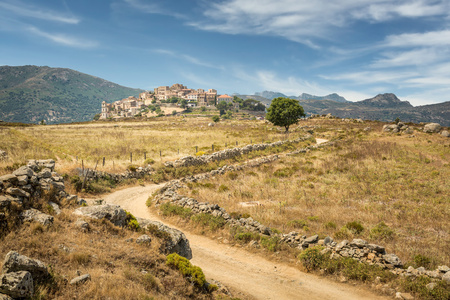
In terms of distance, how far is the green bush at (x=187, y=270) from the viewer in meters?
8.75

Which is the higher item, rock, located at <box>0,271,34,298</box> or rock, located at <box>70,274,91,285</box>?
rock, located at <box>0,271,34,298</box>

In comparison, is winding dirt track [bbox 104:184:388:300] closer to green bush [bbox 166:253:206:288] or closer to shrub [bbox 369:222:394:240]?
green bush [bbox 166:253:206:288]

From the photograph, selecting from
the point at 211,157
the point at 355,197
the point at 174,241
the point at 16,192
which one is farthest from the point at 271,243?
the point at 211,157

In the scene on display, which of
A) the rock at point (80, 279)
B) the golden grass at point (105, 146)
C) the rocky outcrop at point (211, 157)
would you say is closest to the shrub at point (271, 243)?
the rock at point (80, 279)

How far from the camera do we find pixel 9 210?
8.34m

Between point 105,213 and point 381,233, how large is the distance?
14.6m

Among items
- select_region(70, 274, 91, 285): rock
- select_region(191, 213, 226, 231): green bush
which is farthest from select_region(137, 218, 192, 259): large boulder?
select_region(191, 213, 226, 231): green bush

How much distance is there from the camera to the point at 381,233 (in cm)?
1364

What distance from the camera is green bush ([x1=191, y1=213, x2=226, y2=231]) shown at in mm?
15352

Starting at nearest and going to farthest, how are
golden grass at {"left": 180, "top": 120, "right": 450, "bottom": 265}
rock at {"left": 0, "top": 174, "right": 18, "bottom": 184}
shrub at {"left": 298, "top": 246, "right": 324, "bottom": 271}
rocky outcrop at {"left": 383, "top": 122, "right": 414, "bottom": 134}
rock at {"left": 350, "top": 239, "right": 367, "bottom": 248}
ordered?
rock at {"left": 0, "top": 174, "right": 18, "bottom": 184} → shrub at {"left": 298, "top": 246, "right": 324, "bottom": 271} → rock at {"left": 350, "top": 239, "right": 367, "bottom": 248} → golden grass at {"left": 180, "top": 120, "right": 450, "bottom": 265} → rocky outcrop at {"left": 383, "top": 122, "right": 414, "bottom": 134}

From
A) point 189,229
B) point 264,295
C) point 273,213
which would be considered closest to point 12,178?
point 189,229

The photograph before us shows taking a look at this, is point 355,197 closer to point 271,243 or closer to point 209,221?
point 271,243

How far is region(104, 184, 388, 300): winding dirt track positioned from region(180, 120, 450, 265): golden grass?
346cm

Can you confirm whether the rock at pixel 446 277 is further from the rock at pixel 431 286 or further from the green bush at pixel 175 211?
the green bush at pixel 175 211
